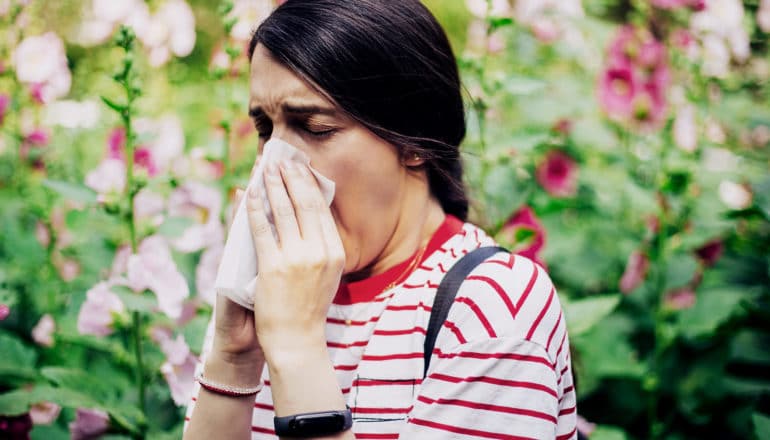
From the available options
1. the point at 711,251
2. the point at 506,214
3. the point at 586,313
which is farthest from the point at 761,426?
the point at 711,251

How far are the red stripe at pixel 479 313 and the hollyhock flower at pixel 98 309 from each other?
33.1 inches

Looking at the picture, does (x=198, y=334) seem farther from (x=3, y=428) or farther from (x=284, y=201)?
(x=284, y=201)

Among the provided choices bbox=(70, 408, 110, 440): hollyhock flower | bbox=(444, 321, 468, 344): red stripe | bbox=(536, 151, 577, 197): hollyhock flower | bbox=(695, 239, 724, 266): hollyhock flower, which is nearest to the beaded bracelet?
bbox=(444, 321, 468, 344): red stripe

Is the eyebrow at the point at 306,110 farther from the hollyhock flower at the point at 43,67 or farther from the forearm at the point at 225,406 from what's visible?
the hollyhock flower at the point at 43,67

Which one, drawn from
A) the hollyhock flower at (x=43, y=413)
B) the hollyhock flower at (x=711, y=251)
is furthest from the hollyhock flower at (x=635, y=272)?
the hollyhock flower at (x=43, y=413)

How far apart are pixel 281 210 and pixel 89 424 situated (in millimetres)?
821

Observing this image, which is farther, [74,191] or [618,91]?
[618,91]

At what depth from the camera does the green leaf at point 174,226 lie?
158 cm

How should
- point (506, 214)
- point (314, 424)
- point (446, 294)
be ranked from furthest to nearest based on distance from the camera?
point (506, 214) < point (446, 294) < point (314, 424)

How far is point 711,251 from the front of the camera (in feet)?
7.79

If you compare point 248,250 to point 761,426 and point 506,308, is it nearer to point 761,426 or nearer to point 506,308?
point 506,308

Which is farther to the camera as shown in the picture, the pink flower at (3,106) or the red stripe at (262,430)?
the pink flower at (3,106)

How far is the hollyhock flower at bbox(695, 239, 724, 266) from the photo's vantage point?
7.77 feet

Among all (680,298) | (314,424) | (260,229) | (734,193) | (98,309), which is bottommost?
(680,298)
